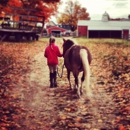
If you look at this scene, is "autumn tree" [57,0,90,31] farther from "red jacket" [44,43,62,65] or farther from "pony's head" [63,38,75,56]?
"red jacket" [44,43,62,65]

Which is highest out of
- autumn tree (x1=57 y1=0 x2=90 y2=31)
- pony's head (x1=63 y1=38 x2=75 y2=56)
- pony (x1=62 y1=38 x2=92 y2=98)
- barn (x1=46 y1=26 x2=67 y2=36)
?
autumn tree (x1=57 y1=0 x2=90 y2=31)

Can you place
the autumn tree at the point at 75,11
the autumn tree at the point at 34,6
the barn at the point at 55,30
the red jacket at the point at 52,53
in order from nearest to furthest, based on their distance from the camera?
the red jacket at the point at 52,53 → the autumn tree at the point at 75,11 → the barn at the point at 55,30 → the autumn tree at the point at 34,6

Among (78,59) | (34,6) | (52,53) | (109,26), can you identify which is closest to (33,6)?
(34,6)

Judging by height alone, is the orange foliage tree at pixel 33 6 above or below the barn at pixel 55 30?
above

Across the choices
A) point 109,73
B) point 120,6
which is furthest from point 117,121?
point 109,73

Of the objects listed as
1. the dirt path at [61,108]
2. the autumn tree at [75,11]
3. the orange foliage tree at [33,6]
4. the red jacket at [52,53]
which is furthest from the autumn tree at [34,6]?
the red jacket at [52,53]

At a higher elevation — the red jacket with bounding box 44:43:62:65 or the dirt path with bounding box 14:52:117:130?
the red jacket with bounding box 44:43:62:65

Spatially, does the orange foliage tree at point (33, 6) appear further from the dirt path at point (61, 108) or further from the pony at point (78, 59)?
the pony at point (78, 59)

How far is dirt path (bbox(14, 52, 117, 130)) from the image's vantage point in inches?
225

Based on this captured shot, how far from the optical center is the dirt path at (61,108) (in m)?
5.71

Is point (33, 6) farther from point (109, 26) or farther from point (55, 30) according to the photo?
point (109, 26)

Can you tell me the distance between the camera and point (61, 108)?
22.1 ft

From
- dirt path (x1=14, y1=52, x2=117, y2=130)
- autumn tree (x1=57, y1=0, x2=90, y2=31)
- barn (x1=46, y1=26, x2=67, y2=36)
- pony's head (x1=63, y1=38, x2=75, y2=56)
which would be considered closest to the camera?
dirt path (x1=14, y1=52, x2=117, y2=130)

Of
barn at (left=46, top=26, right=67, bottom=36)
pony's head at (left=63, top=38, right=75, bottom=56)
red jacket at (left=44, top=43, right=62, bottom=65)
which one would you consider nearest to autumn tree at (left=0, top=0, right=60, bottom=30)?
barn at (left=46, top=26, right=67, bottom=36)
